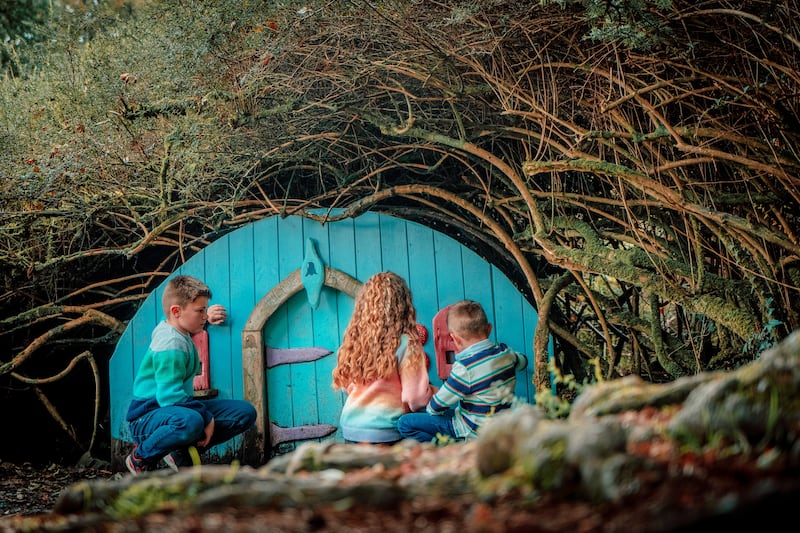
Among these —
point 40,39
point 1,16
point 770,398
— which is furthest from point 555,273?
point 1,16

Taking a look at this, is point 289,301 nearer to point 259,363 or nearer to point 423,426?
point 259,363

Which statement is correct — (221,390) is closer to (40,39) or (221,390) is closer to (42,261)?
(42,261)

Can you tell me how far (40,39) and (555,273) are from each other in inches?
310

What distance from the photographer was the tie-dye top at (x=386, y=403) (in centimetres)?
427

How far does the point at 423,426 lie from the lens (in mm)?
4168

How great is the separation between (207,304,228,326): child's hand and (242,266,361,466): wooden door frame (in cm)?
22

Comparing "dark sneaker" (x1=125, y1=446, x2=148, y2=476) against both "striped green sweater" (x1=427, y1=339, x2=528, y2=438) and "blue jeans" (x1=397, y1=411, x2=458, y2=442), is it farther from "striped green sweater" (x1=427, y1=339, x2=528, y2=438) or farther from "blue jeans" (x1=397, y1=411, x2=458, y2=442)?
"striped green sweater" (x1=427, y1=339, x2=528, y2=438)

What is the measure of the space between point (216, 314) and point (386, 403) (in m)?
1.90

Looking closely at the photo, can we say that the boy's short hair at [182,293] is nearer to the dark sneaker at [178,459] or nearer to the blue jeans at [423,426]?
the dark sneaker at [178,459]

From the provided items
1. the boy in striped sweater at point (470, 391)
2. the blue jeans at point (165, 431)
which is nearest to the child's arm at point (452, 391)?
the boy in striped sweater at point (470, 391)

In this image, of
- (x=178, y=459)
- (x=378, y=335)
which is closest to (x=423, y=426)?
(x=378, y=335)

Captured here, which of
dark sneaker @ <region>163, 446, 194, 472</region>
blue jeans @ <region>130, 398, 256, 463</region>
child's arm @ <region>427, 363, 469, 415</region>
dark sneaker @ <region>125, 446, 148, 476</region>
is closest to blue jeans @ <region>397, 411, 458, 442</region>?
child's arm @ <region>427, 363, 469, 415</region>

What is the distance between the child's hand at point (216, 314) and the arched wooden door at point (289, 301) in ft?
0.23

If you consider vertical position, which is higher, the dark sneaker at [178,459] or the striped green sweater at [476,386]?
the striped green sweater at [476,386]
